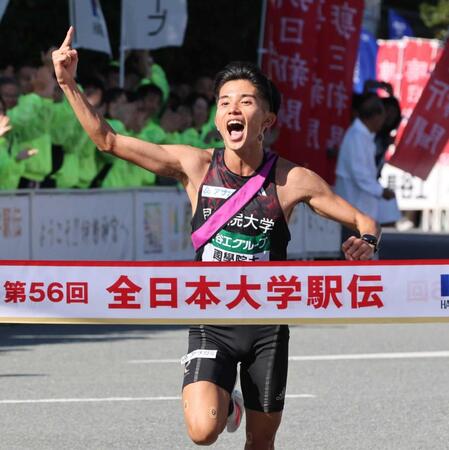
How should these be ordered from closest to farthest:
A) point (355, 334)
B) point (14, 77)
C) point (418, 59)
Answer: point (355, 334), point (14, 77), point (418, 59)

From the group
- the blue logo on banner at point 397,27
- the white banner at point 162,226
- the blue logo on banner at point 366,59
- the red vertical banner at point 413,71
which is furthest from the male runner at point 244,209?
the blue logo on banner at point 397,27

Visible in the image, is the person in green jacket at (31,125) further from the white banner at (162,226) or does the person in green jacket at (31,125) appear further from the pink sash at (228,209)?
the pink sash at (228,209)

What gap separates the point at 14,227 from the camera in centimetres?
1530

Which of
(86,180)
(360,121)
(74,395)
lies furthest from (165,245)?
(74,395)

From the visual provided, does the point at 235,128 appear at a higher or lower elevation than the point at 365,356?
higher

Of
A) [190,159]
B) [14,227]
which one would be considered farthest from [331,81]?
[190,159]

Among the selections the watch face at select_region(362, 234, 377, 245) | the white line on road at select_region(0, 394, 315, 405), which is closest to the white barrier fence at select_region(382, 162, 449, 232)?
the white line on road at select_region(0, 394, 315, 405)

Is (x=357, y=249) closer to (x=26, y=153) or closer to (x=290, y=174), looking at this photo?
(x=290, y=174)

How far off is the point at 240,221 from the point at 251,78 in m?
0.59

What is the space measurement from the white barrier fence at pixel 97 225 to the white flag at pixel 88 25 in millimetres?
1754

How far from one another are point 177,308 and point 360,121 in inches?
450

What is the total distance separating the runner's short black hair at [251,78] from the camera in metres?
6.81

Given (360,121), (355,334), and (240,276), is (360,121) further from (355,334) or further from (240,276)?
(240,276)

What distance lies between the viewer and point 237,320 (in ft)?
22.7
